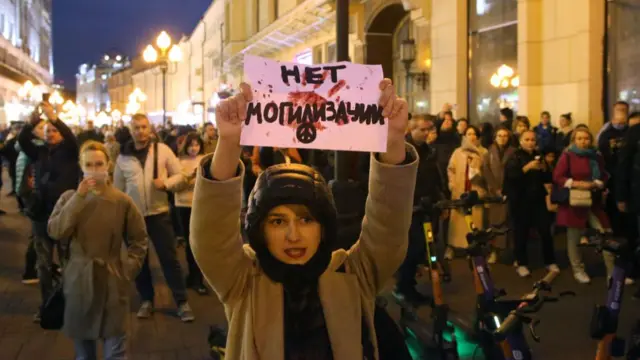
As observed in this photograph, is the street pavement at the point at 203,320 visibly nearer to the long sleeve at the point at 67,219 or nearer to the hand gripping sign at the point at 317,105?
the long sleeve at the point at 67,219

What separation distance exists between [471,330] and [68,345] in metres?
3.49

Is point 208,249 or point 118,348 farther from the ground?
point 208,249

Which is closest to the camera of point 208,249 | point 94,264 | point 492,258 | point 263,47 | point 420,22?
point 208,249

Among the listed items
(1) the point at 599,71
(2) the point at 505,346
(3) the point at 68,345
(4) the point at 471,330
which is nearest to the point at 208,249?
(2) the point at 505,346

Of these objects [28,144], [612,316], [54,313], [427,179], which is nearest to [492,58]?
[427,179]

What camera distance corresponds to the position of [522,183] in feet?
30.1

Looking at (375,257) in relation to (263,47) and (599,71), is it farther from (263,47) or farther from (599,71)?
(263,47)

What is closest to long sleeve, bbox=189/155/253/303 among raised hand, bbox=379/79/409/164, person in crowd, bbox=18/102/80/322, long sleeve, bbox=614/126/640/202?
raised hand, bbox=379/79/409/164

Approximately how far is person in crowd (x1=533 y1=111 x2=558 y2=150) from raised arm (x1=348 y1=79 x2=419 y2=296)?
9.83 meters

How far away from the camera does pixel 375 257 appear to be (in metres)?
2.64

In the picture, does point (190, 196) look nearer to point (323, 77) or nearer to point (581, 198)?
point (581, 198)

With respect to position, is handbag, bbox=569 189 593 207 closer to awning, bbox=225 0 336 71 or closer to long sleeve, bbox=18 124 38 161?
long sleeve, bbox=18 124 38 161

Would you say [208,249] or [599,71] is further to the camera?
[599,71]

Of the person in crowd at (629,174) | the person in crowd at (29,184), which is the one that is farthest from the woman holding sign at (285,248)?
the person in crowd at (629,174)
